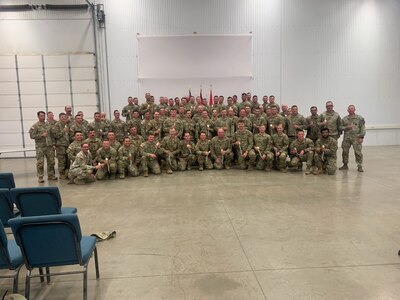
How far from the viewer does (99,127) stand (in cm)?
857

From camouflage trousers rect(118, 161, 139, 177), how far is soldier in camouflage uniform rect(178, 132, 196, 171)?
1144 mm

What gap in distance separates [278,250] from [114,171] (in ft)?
15.8

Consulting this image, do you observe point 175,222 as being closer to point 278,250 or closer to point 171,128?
point 278,250

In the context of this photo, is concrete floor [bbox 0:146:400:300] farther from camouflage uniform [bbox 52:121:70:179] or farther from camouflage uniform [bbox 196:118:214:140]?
camouflage uniform [bbox 196:118:214:140]

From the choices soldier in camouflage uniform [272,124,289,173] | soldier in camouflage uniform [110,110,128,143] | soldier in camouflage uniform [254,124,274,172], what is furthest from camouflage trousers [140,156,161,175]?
soldier in camouflage uniform [272,124,289,173]

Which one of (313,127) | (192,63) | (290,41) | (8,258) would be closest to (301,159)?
(313,127)

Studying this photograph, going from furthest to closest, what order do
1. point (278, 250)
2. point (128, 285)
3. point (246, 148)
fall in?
point (246, 148) < point (278, 250) < point (128, 285)

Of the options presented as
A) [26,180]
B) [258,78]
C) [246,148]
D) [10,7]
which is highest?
[10,7]

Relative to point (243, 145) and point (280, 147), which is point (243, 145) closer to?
point (243, 145)

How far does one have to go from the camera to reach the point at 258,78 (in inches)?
471

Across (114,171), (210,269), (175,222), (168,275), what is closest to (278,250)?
(210,269)

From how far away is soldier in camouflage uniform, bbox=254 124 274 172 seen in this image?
8016 millimetres

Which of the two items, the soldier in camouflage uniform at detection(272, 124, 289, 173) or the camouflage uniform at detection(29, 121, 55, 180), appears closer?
the camouflage uniform at detection(29, 121, 55, 180)

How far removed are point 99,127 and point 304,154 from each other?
5125 mm
